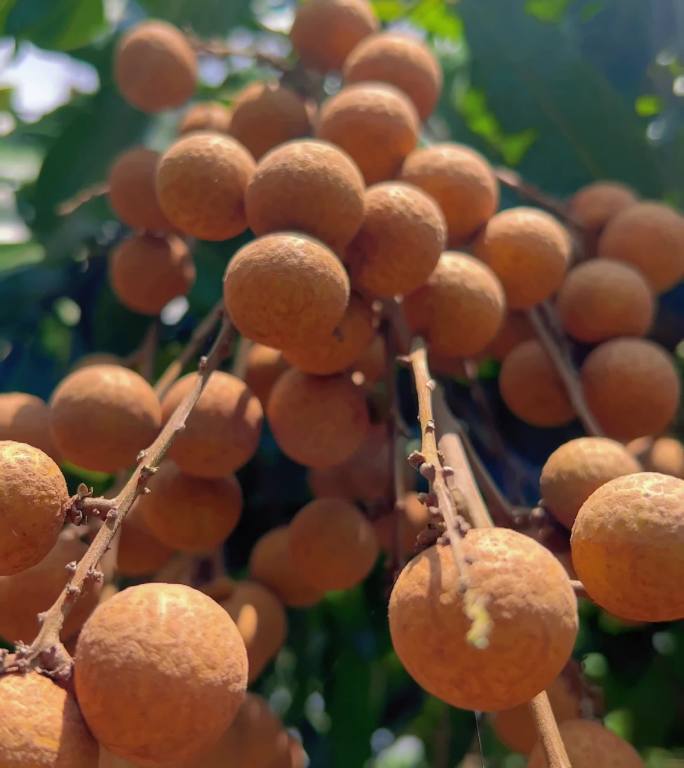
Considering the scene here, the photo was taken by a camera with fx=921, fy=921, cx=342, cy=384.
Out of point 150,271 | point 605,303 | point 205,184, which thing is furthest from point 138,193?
point 605,303

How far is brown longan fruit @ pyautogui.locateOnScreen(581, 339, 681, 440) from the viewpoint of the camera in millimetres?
783

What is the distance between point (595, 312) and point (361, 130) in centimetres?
27

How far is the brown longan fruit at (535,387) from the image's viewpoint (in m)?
0.83

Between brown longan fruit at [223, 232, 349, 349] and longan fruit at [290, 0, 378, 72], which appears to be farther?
longan fruit at [290, 0, 378, 72]

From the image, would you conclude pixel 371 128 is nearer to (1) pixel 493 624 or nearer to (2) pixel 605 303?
(2) pixel 605 303

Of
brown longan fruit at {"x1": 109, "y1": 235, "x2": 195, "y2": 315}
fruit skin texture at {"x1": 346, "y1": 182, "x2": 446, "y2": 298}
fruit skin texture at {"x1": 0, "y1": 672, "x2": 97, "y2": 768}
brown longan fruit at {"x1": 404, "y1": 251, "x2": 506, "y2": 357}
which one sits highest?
fruit skin texture at {"x1": 346, "y1": 182, "x2": 446, "y2": 298}

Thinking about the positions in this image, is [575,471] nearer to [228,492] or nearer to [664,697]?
[228,492]

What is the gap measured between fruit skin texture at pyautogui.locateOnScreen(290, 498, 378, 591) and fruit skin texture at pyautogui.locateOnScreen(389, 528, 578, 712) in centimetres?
31

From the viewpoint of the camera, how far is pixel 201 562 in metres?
0.88

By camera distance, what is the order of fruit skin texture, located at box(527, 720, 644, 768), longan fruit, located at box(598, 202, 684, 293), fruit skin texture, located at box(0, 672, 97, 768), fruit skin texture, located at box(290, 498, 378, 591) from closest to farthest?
1. fruit skin texture, located at box(0, 672, 97, 768)
2. fruit skin texture, located at box(527, 720, 644, 768)
3. fruit skin texture, located at box(290, 498, 378, 591)
4. longan fruit, located at box(598, 202, 684, 293)

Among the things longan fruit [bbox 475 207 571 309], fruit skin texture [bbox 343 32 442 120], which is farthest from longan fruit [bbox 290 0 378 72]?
longan fruit [bbox 475 207 571 309]

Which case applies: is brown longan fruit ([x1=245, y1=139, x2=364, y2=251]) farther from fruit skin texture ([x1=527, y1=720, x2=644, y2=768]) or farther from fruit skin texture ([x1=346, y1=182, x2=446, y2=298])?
fruit skin texture ([x1=527, y1=720, x2=644, y2=768])

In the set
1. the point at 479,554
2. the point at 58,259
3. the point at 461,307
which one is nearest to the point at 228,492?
the point at 461,307

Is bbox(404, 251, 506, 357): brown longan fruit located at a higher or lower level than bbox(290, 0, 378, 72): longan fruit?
lower
